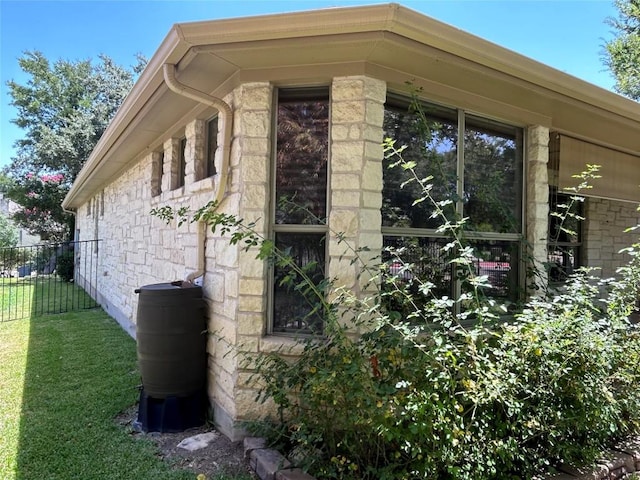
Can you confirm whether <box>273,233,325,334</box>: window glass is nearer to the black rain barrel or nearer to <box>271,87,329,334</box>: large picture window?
<box>271,87,329,334</box>: large picture window

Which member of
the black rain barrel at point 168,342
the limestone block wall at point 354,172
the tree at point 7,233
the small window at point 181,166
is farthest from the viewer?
the tree at point 7,233

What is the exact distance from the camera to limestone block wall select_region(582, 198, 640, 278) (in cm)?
605

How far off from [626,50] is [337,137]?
1263cm

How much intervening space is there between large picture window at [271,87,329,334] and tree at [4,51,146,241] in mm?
18108

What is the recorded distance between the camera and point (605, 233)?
629 centimetres

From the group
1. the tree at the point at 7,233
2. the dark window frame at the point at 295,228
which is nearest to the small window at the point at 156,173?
the dark window frame at the point at 295,228

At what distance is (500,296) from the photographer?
3799 millimetres

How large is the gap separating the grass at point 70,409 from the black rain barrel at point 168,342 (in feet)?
1.41

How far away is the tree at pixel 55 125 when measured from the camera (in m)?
18.0

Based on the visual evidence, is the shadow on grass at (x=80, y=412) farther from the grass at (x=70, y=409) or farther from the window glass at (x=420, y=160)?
the window glass at (x=420, y=160)

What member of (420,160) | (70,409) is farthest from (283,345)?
(70,409)

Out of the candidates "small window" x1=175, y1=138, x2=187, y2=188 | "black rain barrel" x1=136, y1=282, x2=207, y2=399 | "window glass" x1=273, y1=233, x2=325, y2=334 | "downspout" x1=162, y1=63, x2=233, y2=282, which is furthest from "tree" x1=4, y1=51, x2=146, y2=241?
"window glass" x1=273, y1=233, x2=325, y2=334

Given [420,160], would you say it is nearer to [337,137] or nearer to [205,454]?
[337,137]

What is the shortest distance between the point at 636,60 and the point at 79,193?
1521 centimetres
